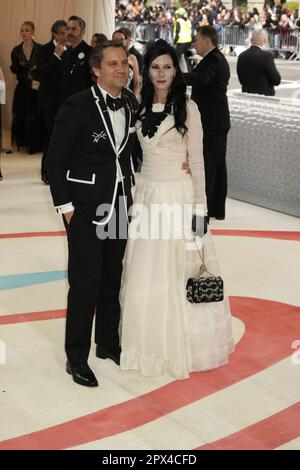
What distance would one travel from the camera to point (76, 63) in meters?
8.71

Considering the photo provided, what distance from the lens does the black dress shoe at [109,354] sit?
484 cm

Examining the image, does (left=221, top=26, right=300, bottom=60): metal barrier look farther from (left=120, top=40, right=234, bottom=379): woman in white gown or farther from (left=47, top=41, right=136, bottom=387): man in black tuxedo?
(left=47, top=41, right=136, bottom=387): man in black tuxedo

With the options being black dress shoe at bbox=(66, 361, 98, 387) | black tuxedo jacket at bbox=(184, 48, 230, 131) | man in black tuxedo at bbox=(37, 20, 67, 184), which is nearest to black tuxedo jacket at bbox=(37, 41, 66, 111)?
man in black tuxedo at bbox=(37, 20, 67, 184)

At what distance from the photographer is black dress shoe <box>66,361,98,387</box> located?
4543 mm

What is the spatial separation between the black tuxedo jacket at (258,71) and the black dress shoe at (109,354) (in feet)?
17.1

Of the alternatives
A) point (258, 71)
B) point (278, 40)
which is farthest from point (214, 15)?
point (258, 71)

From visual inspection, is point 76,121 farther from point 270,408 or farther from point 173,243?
point 270,408

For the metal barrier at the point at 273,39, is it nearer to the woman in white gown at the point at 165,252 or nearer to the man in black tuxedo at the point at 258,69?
the man in black tuxedo at the point at 258,69

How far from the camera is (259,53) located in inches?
369

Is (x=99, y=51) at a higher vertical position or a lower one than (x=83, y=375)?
higher

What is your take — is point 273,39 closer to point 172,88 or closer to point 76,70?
point 76,70

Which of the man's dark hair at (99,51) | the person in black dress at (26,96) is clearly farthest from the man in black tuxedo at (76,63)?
the man's dark hair at (99,51)

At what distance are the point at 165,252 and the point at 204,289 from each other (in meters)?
0.28

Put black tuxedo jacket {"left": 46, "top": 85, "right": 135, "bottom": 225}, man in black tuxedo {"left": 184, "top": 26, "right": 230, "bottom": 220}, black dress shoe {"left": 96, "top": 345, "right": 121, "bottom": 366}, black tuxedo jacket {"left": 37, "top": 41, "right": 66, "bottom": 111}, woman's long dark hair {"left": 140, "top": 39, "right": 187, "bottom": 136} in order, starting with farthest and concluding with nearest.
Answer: black tuxedo jacket {"left": 37, "top": 41, "right": 66, "bottom": 111} → man in black tuxedo {"left": 184, "top": 26, "right": 230, "bottom": 220} → black dress shoe {"left": 96, "top": 345, "right": 121, "bottom": 366} → woman's long dark hair {"left": 140, "top": 39, "right": 187, "bottom": 136} → black tuxedo jacket {"left": 46, "top": 85, "right": 135, "bottom": 225}
